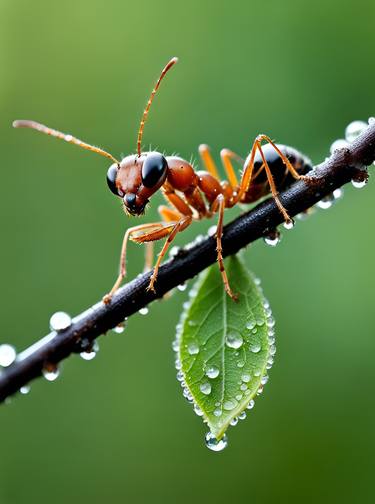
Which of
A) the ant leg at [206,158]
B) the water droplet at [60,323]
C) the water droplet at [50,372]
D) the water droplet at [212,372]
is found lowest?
the water droplet at [212,372]

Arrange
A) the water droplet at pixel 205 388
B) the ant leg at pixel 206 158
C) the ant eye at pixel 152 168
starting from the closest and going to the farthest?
the water droplet at pixel 205 388 → the ant eye at pixel 152 168 → the ant leg at pixel 206 158

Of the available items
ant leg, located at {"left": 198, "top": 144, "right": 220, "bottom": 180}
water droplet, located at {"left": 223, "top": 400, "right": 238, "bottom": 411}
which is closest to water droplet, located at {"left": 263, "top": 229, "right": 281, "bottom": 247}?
water droplet, located at {"left": 223, "top": 400, "right": 238, "bottom": 411}

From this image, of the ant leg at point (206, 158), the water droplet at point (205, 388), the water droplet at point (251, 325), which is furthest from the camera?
the ant leg at point (206, 158)

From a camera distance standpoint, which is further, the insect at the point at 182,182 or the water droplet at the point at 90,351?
the insect at the point at 182,182

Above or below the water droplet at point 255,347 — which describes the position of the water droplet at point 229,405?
below

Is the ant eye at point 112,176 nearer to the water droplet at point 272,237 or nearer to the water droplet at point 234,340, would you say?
the water droplet at point 272,237

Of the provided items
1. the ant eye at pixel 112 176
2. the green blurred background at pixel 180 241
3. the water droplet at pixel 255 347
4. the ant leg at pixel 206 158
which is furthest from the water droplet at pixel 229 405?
the green blurred background at pixel 180 241

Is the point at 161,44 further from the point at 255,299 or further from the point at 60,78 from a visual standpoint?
the point at 255,299
